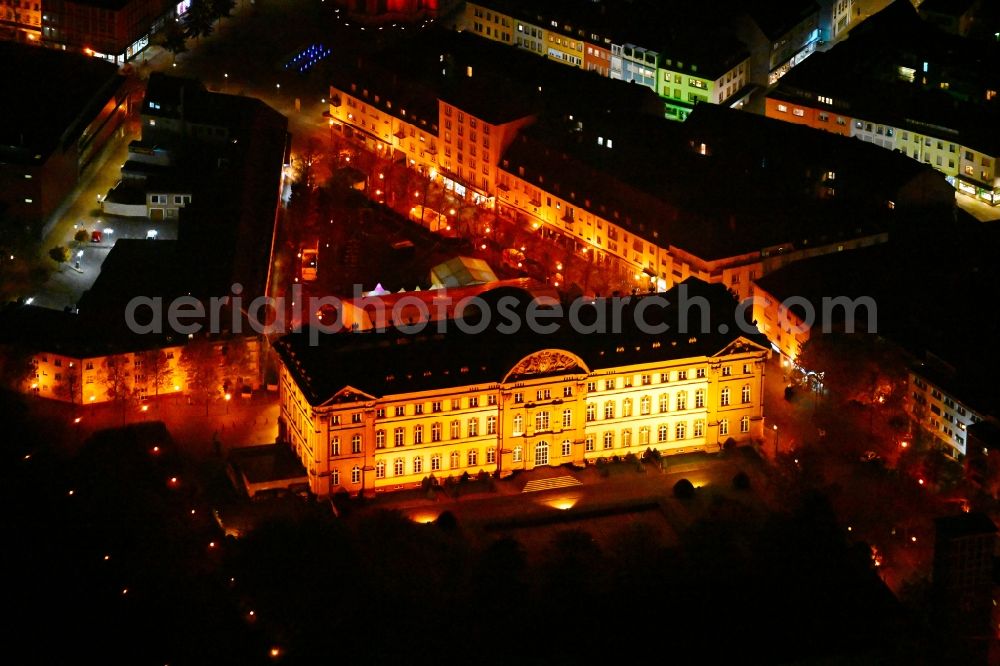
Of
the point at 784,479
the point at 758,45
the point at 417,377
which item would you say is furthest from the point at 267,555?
the point at 758,45

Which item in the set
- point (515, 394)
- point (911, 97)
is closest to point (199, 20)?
Answer: point (911, 97)

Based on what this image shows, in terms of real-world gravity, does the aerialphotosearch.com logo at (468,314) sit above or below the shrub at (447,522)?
above

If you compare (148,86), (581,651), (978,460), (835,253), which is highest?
(148,86)

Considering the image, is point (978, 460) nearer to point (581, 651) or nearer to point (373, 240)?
point (581, 651)

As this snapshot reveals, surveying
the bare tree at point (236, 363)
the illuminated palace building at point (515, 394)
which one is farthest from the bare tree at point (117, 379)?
the illuminated palace building at point (515, 394)

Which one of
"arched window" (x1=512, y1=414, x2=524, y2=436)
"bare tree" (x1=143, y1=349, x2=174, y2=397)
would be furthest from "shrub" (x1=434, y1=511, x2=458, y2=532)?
"bare tree" (x1=143, y1=349, x2=174, y2=397)

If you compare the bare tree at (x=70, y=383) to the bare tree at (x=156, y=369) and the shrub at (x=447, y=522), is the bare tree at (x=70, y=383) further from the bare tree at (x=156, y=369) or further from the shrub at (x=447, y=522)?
the shrub at (x=447, y=522)

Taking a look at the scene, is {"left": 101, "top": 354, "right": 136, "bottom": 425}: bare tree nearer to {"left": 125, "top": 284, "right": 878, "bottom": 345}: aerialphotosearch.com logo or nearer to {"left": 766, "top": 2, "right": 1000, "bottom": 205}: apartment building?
{"left": 125, "top": 284, "right": 878, "bottom": 345}: aerialphotosearch.com logo
